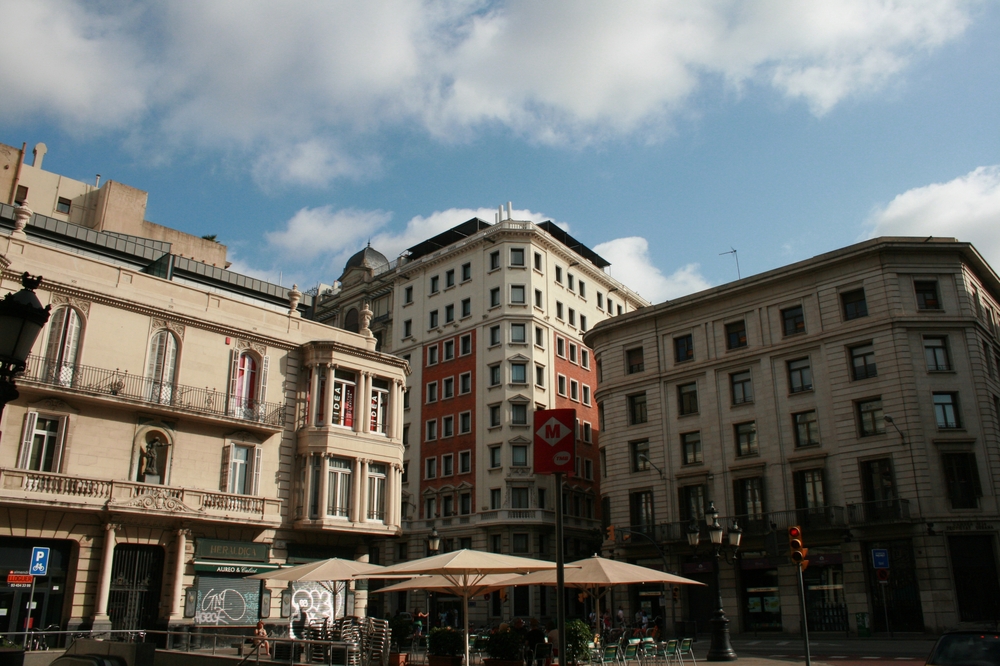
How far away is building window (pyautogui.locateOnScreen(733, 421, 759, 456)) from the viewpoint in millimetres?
Answer: 40281

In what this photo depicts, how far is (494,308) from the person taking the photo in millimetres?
56125

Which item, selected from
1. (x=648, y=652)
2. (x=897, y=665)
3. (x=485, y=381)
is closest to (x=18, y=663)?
(x=648, y=652)

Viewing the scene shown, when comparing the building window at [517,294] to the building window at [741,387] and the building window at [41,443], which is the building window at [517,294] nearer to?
the building window at [741,387]

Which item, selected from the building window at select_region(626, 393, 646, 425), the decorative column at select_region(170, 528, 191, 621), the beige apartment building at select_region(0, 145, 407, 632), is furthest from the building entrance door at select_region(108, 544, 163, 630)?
the building window at select_region(626, 393, 646, 425)

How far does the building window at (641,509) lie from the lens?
141 ft

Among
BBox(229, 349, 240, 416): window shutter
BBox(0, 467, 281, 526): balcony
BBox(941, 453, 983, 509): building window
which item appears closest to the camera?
BBox(0, 467, 281, 526): balcony

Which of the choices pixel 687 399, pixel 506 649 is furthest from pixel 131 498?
pixel 687 399

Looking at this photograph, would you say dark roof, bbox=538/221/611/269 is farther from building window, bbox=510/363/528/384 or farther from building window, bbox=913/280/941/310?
building window, bbox=913/280/941/310

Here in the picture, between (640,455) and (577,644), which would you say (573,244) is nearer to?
(640,455)

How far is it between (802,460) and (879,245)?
11014mm

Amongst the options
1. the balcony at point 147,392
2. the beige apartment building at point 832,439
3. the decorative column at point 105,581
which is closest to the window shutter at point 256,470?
the balcony at point 147,392

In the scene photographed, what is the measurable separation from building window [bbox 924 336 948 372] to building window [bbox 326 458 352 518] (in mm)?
26881

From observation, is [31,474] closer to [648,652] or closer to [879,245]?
[648,652]

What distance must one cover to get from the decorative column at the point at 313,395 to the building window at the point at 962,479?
27.3 metres
